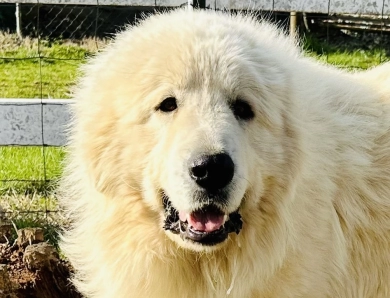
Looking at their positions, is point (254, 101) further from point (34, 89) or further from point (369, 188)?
point (34, 89)

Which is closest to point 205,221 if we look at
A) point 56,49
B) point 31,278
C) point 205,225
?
point 205,225

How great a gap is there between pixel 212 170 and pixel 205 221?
0.32m

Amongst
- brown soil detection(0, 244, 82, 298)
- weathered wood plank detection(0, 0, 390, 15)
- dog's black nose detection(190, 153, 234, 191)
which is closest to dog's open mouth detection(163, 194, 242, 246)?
dog's black nose detection(190, 153, 234, 191)

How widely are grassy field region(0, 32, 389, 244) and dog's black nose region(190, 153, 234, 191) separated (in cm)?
252

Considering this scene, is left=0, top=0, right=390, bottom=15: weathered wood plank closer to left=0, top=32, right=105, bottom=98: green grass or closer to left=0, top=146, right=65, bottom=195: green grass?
left=0, top=146, right=65, bottom=195: green grass

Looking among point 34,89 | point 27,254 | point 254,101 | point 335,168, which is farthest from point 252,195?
point 34,89

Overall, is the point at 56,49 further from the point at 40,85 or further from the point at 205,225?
the point at 205,225

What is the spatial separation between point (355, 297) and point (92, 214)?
1465mm

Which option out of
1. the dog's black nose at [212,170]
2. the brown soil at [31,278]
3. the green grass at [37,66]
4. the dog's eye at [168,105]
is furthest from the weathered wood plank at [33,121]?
the green grass at [37,66]

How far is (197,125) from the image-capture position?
3115mm

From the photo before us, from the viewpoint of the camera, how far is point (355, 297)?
3869 mm

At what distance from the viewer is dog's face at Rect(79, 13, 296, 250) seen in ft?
10.1

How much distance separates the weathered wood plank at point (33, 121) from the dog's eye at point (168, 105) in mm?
2164

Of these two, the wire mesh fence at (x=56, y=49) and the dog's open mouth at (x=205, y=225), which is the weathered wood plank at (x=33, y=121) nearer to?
the wire mesh fence at (x=56, y=49)
